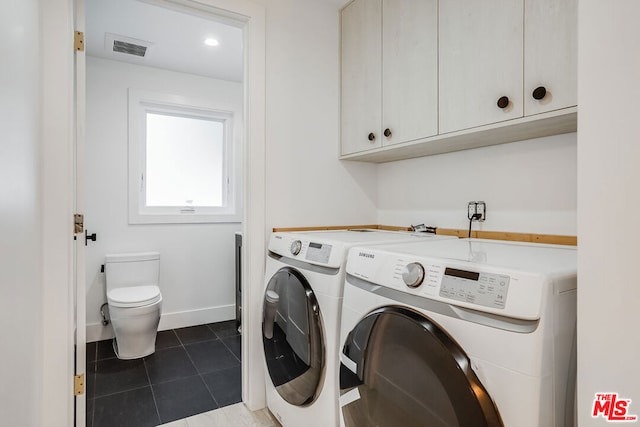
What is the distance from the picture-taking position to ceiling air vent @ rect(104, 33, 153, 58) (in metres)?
2.49

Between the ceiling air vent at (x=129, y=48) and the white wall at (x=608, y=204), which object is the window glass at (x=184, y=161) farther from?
the white wall at (x=608, y=204)

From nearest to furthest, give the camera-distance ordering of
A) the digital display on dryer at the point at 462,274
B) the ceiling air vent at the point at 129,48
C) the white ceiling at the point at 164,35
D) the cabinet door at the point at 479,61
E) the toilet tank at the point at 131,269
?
the digital display on dryer at the point at 462,274 < the cabinet door at the point at 479,61 < the white ceiling at the point at 164,35 < the ceiling air vent at the point at 129,48 < the toilet tank at the point at 131,269

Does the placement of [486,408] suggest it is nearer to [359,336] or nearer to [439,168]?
[359,336]

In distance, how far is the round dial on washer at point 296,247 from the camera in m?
1.55

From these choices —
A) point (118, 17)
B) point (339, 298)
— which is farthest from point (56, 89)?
point (339, 298)

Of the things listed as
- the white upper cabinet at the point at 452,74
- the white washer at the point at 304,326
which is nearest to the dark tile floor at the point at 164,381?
the white washer at the point at 304,326

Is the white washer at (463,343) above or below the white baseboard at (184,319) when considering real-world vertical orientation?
above

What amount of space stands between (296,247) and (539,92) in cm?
111

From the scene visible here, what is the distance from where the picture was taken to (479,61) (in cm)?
138

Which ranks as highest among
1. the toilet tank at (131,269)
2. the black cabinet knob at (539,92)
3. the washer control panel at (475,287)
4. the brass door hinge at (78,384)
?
the black cabinet knob at (539,92)

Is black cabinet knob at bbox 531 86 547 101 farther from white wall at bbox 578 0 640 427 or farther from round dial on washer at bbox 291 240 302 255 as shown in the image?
round dial on washer at bbox 291 240 302 255

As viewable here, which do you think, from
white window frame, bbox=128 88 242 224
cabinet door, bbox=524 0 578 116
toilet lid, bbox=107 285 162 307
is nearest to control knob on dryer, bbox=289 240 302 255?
cabinet door, bbox=524 0 578 116

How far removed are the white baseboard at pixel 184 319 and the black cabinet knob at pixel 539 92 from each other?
120 inches

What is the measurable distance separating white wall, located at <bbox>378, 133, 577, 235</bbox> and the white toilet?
1.86m
